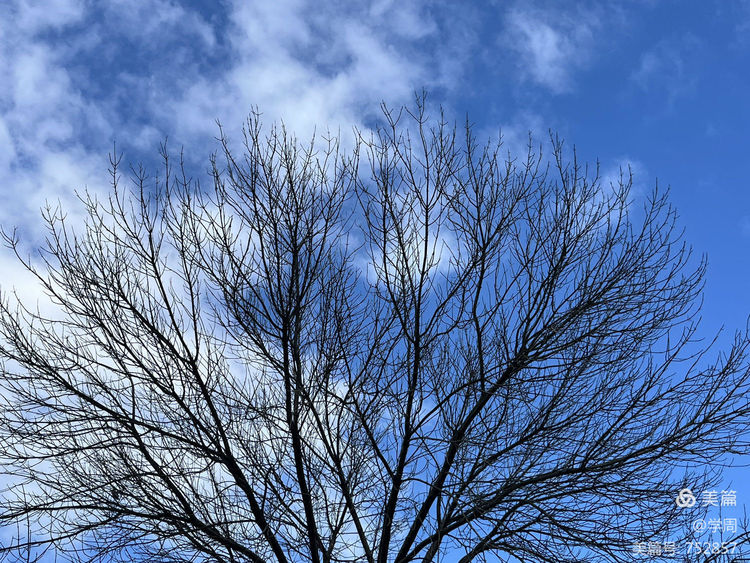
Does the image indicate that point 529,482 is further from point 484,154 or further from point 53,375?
point 53,375

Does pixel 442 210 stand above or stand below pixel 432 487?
above

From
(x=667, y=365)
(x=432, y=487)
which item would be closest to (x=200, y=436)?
(x=432, y=487)

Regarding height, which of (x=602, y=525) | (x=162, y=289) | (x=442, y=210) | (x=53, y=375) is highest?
(x=442, y=210)

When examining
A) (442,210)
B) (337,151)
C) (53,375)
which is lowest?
(53,375)

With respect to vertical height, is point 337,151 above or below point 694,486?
above

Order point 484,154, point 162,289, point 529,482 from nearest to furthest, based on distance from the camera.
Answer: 1. point 529,482
2. point 162,289
3. point 484,154

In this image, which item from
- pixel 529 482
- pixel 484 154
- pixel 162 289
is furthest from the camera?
pixel 484 154

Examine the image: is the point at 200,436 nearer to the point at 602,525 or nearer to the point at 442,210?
the point at 442,210

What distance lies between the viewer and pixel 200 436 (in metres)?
5.88

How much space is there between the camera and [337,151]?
19.7 ft

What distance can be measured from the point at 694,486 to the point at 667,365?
98cm

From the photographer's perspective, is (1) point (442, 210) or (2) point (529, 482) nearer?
(2) point (529, 482)

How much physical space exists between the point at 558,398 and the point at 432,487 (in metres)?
1.26

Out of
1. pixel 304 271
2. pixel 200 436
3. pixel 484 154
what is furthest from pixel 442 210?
pixel 200 436
